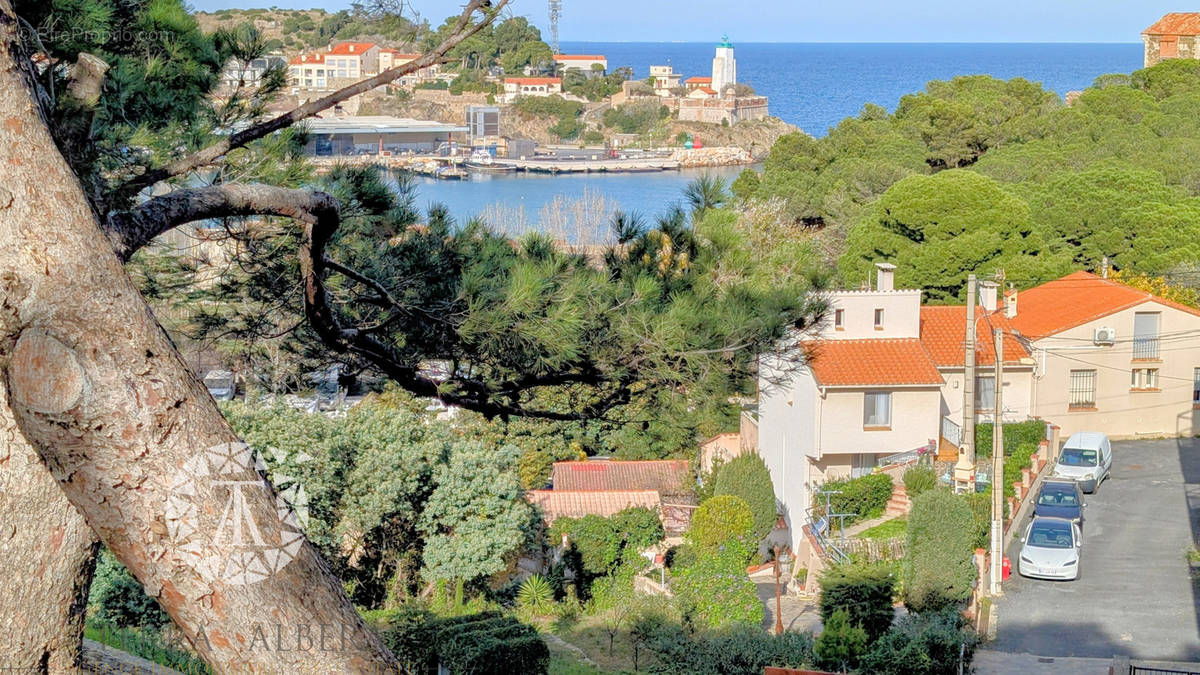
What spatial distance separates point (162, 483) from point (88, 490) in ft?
0.50

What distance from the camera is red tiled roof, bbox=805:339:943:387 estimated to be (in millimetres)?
17234

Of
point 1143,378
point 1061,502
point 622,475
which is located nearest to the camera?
point 1061,502

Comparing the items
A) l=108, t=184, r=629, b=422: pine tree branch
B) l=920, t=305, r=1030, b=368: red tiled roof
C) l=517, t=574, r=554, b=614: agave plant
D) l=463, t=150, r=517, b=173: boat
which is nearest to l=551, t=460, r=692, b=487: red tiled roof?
l=920, t=305, r=1030, b=368: red tiled roof

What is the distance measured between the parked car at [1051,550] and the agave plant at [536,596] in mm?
5346

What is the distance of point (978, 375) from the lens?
62.9 feet

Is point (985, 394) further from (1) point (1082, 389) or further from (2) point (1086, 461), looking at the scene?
(2) point (1086, 461)

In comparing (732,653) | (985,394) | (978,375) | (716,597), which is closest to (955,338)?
(978,375)

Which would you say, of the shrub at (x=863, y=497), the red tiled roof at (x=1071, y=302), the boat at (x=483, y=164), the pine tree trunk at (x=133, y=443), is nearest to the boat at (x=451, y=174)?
the boat at (x=483, y=164)

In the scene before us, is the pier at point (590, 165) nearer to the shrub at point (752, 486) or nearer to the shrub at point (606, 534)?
the shrub at point (752, 486)

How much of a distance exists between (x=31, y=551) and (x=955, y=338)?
1781 centimetres

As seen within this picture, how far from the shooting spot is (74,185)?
2736 millimetres

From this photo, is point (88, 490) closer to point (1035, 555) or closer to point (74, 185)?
point (74, 185)

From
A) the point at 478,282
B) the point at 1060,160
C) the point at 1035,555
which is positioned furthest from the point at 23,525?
the point at 1060,160

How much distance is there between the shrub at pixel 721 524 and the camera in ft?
47.3
